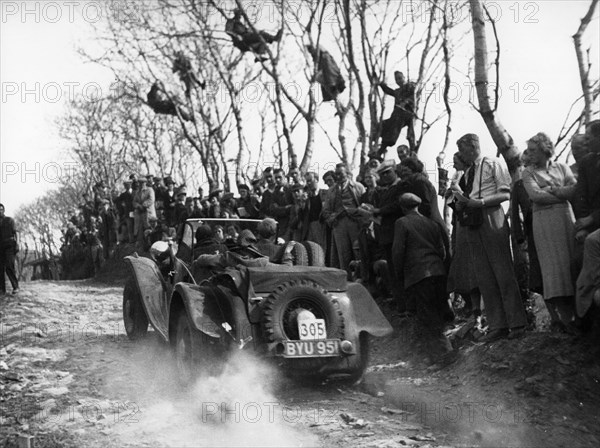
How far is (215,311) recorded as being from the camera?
850cm

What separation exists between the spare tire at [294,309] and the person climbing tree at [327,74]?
13.7 m

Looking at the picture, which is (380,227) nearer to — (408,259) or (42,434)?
(408,259)

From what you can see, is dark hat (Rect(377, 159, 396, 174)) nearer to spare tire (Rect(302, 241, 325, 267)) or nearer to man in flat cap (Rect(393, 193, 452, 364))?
man in flat cap (Rect(393, 193, 452, 364))

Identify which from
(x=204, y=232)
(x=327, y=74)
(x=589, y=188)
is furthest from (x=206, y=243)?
(x=327, y=74)

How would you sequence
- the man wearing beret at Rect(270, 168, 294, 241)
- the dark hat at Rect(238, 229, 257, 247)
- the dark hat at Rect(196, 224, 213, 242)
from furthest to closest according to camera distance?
the man wearing beret at Rect(270, 168, 294, 241)
the dark hat at Rect(196, 224, 213, 242)
the dark hat at Rect(238, 229, 257, 247)

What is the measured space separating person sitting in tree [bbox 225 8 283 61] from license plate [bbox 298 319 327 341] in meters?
15.0

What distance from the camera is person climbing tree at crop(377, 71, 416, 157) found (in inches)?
729

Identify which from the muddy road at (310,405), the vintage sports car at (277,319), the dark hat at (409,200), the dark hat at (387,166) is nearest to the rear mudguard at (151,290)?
the muddy road at (310,405)

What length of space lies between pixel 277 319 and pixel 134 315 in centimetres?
430

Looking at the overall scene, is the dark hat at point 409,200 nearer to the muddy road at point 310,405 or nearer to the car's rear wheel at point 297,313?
the muddy road at point 310,405

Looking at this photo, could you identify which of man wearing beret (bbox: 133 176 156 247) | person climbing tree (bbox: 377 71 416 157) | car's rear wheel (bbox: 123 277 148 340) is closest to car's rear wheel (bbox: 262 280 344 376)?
car's rear wheel (bbox: 123 277 148 340)

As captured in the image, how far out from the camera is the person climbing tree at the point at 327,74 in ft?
70.5

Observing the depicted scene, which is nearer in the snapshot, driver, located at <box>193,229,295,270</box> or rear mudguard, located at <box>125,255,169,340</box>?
driver, located at <box>193,229,295,270</box>

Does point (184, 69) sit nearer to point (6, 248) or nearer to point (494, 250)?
point (6, 248)
